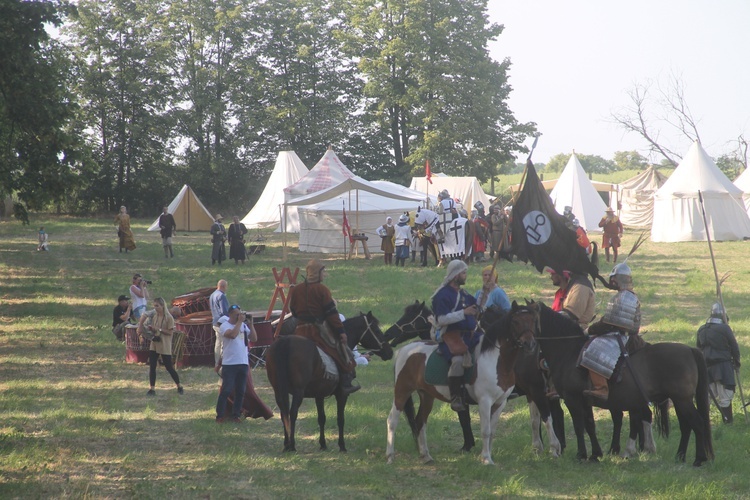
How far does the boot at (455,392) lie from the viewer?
8.82 meters

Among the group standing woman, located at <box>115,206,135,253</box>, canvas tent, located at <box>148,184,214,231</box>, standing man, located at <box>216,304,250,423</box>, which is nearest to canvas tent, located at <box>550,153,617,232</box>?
canvas tent, located at <box>148,184,214,231</box>

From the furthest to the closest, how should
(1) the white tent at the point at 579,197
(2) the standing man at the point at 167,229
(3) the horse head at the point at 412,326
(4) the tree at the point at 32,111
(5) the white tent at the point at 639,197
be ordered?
1. (5) the white tent at the point at 639,197
2. (1) the white tent at the point at 579,197
3. (2) the standing man at the point at 167,229
4. (4) the tree at the point at 32,111
5. (3) the horse head at the point at 412,326

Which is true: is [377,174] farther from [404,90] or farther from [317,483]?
[317,483]

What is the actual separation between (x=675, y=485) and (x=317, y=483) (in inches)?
127

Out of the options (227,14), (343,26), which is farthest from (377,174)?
(227,14)

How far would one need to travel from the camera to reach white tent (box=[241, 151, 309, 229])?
42.5 m

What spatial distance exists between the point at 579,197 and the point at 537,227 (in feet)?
110

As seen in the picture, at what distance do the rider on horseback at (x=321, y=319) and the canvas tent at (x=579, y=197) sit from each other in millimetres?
35323

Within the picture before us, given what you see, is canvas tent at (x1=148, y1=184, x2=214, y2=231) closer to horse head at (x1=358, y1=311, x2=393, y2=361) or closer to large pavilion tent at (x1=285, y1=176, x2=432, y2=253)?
large pavilion tent at (x1=285, y1=176, x2=432, y2=253)

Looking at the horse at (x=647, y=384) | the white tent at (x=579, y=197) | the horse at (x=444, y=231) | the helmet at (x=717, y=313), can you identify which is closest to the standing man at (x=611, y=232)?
the horse at (x=444, y=231)

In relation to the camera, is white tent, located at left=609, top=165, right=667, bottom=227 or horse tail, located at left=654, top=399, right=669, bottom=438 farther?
white tent, located at left=609, top=165, right=667, bottom=227

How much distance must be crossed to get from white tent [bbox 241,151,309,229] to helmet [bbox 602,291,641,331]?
34.0 meters

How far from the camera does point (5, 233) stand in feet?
133

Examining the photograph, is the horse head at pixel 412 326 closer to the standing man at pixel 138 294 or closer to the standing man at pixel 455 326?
the standing man at pixel 455 326
